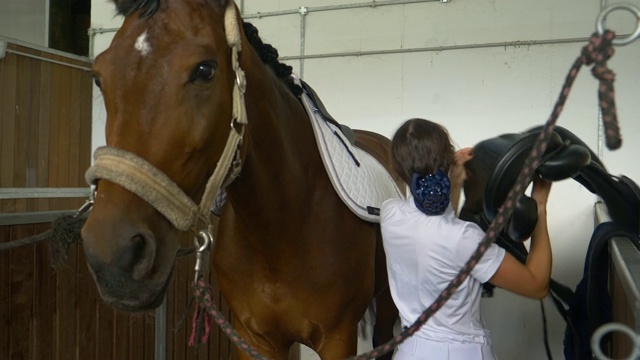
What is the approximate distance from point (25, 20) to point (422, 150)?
3907 mm

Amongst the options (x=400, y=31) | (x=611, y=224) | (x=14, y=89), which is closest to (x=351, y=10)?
(x=400, y=31)

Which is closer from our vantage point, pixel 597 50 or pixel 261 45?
pixel 597 50

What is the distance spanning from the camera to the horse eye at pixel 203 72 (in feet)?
2.61

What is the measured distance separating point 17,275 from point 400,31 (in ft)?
7.41

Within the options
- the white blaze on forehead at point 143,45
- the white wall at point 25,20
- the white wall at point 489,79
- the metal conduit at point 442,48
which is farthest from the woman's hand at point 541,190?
the white wall at point 25,20

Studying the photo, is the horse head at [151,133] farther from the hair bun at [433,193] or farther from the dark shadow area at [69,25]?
the dark shadow area at [69,25]

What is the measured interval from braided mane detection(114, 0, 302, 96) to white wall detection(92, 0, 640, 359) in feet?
5.65

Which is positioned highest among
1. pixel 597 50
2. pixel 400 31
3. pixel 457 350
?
pixel 400 31

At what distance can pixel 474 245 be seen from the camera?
88 centimetres

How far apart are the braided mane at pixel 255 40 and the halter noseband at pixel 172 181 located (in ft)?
0.44

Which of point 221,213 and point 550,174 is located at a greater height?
point 550,174

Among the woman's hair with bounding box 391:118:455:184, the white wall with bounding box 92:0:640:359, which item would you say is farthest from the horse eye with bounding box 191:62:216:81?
the white wall with bounding box 92:0:640:359

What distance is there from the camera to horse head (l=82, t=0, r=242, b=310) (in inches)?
27.6

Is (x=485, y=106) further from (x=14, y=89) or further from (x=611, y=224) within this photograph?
(x=14, y=89)
